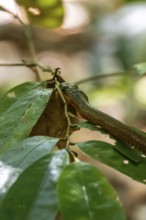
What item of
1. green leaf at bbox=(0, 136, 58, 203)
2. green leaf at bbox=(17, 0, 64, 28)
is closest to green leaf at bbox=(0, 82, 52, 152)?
green leaf at bbox=(0, 136, 58, 203)

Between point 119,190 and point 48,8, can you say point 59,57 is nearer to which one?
point 119,190

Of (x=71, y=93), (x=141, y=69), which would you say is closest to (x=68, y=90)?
(x=71, y=93)

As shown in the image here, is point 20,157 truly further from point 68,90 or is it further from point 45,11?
point 45,11

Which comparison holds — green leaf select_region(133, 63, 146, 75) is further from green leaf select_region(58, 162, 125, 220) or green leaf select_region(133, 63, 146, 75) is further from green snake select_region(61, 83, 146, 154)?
green leaf select_region(58, 162, 125, 220)

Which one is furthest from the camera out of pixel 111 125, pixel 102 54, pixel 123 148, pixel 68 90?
pixel 102 54

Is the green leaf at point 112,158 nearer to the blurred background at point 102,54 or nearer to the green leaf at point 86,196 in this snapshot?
the green leaf at point 86,196
